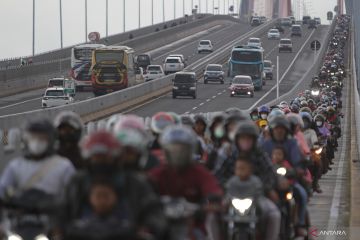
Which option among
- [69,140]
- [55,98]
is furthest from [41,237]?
[55,98]

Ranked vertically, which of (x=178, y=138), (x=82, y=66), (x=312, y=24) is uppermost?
(x=178, y=138)

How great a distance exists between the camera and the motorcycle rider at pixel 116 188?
838 centimetres

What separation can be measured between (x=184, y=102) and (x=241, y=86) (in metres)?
6.69

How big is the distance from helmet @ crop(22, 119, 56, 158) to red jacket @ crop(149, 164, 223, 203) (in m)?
0.79

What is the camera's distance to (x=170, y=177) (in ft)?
33.1

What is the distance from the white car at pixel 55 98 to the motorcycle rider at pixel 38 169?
187ft

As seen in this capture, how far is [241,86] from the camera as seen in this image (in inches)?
3297

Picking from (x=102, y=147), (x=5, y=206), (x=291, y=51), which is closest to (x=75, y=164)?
(x=5, y=206)

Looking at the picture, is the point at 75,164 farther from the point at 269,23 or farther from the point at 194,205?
the point at 269,23

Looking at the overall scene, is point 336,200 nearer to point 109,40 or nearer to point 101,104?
point 101,104

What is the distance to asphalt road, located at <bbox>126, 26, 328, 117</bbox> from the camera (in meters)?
71.8

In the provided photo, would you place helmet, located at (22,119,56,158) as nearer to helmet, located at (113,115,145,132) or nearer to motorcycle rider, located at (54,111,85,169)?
helmet, located at (113,115,145,132)

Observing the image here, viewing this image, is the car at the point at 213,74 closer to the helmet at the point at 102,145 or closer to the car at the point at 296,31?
the car at the point at 296,31

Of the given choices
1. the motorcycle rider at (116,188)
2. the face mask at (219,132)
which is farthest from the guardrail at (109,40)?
the motorcycle rider at (116,188)
